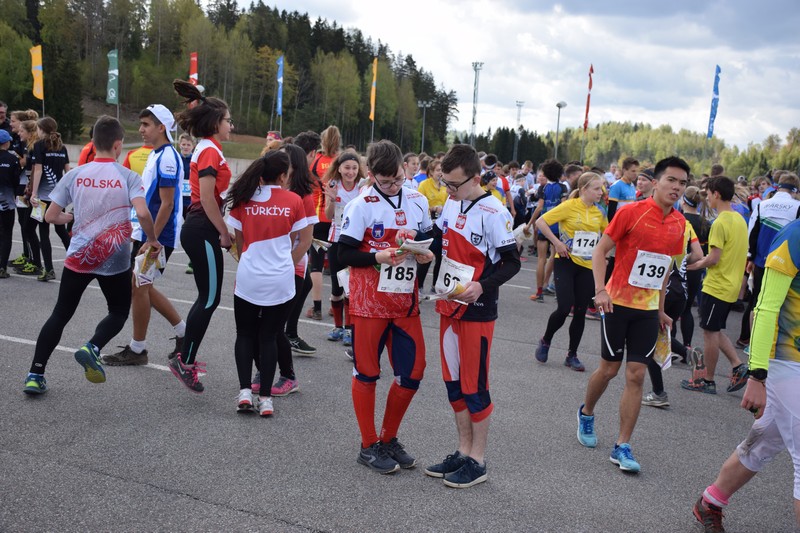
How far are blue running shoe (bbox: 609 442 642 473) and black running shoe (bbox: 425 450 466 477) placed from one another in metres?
1.16

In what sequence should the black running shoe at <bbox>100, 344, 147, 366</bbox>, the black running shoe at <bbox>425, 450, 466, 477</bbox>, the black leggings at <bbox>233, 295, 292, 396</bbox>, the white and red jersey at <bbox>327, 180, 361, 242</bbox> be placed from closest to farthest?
1. the black running shoe at <bbox>425, 450, 466, 477</bbox>
2. the black leggings at <bbox>233, 295, 292, 396</bbox>
3. the black running shoe at <bbox>100, 344, 147, 366</bbox>
4. the white and red jersey at <bbox>327, 180, 361, 242</bbox>

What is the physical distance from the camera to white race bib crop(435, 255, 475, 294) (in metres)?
3.74

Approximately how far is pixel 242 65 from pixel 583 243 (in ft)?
308

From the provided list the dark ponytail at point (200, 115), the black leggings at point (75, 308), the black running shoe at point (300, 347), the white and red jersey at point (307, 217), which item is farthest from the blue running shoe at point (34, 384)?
the black running shoe at point (300, 347)

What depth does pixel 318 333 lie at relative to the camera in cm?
739

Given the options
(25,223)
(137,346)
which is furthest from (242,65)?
(137,346)

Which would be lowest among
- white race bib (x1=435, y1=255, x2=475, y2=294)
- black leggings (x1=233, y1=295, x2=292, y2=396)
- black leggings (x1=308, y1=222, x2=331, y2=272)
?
black leggings (x1=233, y1=295, x2=292, y2=396)

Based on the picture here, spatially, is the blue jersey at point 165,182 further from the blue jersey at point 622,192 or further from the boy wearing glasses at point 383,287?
the blue jersey at point 622,192

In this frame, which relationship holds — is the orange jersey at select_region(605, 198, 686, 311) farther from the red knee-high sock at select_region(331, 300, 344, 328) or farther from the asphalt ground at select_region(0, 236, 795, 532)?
the red knee-high sock at select_region(331, 300, 344, 328)

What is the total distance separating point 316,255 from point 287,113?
95.0 meters

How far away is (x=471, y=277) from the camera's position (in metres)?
3.75

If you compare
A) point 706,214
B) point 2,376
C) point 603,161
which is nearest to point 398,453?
point 2,376

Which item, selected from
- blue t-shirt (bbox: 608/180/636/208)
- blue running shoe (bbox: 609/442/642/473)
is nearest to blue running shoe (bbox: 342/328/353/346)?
blue running shoe (bbox: 609/442/642/473)

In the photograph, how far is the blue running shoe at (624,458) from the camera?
4.30 metres
